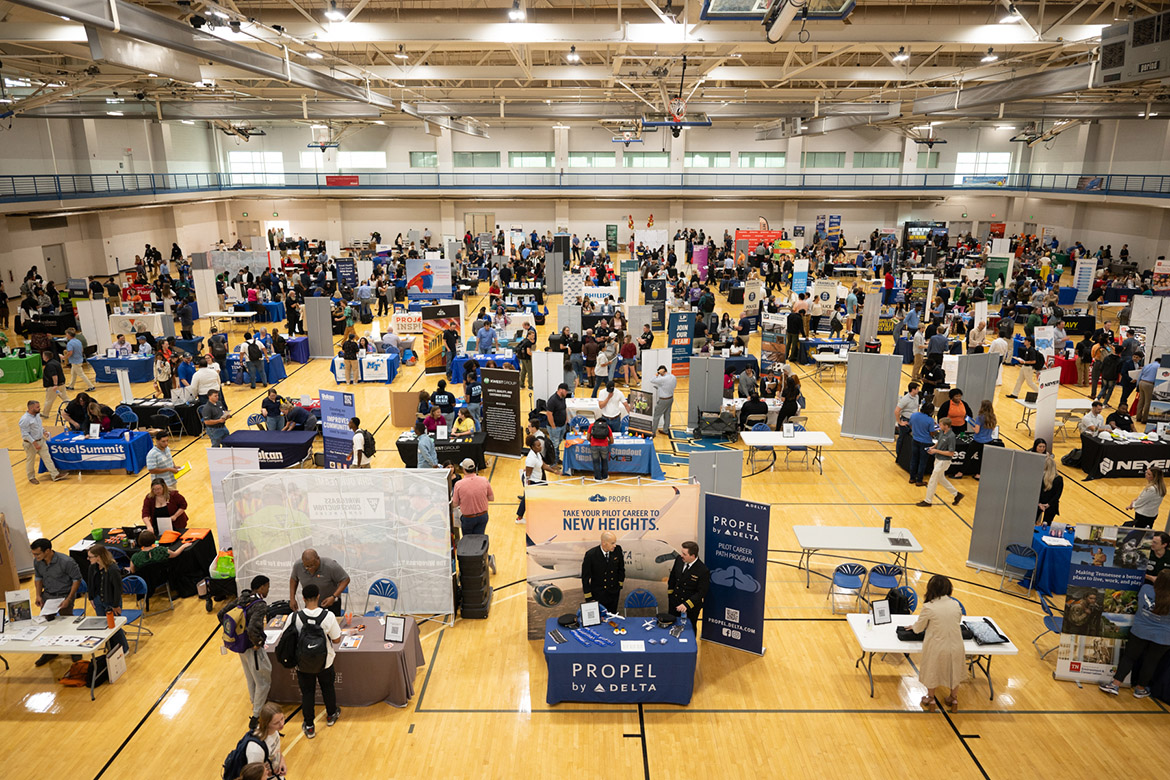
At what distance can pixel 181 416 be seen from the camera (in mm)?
14766

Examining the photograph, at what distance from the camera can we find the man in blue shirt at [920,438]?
12070 mm

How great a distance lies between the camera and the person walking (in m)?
7.10

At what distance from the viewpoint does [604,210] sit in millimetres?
43750

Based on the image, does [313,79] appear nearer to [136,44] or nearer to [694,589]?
[136,44]

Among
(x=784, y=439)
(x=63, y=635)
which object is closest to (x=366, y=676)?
(x=63, y=635)

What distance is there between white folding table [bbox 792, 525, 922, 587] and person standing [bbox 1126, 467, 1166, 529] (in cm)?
296

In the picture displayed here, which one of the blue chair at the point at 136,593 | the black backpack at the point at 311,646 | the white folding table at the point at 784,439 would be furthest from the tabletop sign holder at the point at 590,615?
the white folding table at the point at 784,439

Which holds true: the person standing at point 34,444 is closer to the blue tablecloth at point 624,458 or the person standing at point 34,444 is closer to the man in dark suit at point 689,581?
the blue tablecloth at point 624,458

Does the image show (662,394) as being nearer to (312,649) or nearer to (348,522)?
(348,522)

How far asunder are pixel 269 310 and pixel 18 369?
26.2 feet

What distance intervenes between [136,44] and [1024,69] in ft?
72.2

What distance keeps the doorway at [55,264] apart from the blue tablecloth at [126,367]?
15.2 meters

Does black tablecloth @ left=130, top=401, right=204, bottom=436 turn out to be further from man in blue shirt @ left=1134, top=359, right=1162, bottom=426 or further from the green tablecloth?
man in blue shirt @ left=1134, top=359, right=1162, bottom=426

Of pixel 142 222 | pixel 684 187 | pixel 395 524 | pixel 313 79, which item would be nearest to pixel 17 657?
pixel 395 524
